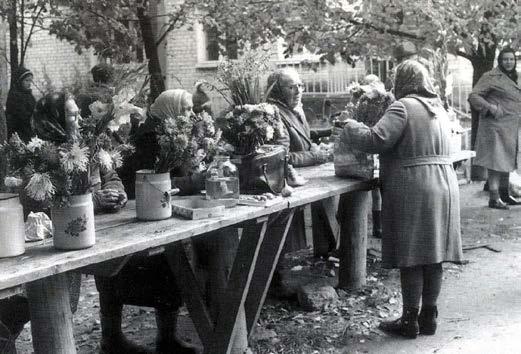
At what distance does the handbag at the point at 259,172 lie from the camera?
434 centimetres

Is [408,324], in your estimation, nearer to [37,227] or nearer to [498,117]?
[37,227]

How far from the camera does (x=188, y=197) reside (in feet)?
13.6

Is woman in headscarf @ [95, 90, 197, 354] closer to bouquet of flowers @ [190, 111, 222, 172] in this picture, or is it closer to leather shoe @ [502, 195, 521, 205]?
bouquet of flowers @ [190, 111, 222, 172]

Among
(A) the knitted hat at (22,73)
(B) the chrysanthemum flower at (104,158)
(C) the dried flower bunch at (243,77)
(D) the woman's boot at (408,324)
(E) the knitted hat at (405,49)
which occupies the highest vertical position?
(E) the knitted hat at (405,49)

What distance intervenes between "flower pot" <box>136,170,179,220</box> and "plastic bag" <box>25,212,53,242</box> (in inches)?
18.6

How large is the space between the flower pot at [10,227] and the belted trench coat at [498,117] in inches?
289

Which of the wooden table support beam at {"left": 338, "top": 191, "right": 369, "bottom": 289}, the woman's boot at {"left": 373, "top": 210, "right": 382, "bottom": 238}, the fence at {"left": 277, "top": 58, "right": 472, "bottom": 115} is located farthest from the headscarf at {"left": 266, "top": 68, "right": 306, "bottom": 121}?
the fence at {"left": 277, "top": 58, "right": 472, "bottom": 115}

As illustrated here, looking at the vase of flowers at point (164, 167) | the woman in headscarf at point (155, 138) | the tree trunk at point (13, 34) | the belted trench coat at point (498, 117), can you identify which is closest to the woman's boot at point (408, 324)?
the woman in headscarf at point (155, 138)

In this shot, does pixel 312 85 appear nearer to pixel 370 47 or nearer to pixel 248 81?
pixel 370 47

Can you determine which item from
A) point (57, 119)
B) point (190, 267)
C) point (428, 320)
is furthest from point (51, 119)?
point (428, 320)

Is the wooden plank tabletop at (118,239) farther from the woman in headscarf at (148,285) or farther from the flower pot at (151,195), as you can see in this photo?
the woman in headscarf at (148,285)

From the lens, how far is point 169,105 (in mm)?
4254

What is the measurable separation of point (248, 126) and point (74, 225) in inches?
57.2

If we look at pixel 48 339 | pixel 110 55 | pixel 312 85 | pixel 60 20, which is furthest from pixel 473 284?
pixel 312 85
